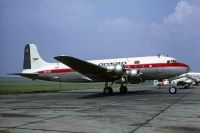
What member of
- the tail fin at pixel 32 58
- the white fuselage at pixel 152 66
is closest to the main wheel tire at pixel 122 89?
the white fuselage at pixel 152 66

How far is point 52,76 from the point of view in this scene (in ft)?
107

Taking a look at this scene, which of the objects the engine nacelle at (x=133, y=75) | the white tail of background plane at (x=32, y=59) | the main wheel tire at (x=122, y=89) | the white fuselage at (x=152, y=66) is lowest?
the main wheel tire at (x=122, y=89)

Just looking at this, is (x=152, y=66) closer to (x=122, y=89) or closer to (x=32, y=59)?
(x=122, y=89)

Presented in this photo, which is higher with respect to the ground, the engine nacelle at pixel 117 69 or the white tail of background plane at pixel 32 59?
the white tail of background plane at pixel 32 59

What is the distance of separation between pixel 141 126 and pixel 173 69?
19.3 metres

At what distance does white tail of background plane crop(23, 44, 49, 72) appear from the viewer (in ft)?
115

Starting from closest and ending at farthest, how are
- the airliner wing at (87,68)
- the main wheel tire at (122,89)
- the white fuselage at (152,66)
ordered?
the airliner wing at (87,68) < the white fuselage at (152,66) < the main wheel tire at (122,89)

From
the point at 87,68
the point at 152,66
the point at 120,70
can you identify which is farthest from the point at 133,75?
the point at 87,68

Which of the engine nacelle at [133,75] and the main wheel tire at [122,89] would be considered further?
the main wheel tire at [122,89]

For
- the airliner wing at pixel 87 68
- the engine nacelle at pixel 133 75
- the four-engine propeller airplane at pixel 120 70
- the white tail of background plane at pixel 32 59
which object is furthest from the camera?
the white tail of background plane at pixel 32 59

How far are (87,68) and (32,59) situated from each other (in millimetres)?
11577

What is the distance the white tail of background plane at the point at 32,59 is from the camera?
35.0m

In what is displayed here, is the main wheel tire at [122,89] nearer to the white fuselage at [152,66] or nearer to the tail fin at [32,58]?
the white fuselage at [152,66]

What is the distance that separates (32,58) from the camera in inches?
1409
